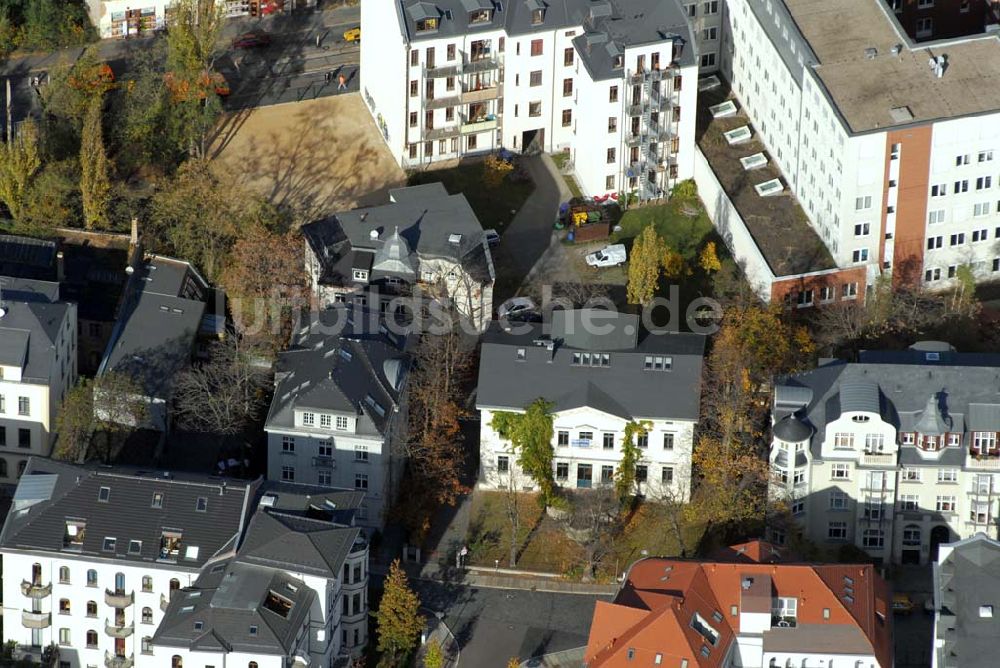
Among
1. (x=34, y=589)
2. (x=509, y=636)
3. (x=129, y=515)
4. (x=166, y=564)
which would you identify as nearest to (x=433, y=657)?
(x=509, y=636)

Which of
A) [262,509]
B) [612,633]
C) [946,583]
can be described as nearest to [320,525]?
[262,509]

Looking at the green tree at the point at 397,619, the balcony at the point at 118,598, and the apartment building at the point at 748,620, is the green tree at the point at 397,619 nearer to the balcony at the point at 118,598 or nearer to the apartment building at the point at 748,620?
the apartment building at the point at 748,620

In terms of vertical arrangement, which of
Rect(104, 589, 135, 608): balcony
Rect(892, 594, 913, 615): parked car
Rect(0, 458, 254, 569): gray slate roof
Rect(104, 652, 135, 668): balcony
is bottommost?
Rect(104, 652, 135, 668): balcony

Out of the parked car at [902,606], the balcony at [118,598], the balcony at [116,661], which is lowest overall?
the balcony at [116,661]

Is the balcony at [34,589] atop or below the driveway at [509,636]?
atop

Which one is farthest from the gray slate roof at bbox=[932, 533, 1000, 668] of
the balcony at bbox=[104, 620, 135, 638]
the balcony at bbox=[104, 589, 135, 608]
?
the balcony at bbox=[104, 620, 135, 638]

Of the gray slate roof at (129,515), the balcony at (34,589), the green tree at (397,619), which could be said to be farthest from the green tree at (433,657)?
the balcony at (34,589)

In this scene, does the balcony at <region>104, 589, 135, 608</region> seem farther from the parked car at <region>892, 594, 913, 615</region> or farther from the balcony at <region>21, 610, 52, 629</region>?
the parked car at <region>892, 594, 913, 615</region>

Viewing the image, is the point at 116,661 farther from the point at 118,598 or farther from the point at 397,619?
the point at 397,619

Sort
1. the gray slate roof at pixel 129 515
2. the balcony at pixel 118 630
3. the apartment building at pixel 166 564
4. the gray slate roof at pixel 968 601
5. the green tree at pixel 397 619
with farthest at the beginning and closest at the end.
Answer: the green tree at pixel 397 619, the balcony at pixel 118 630, the gray slate roof at pixel 129 515, the apartment building at pixel 166 564, the gray slate roof at pixel 968 601
